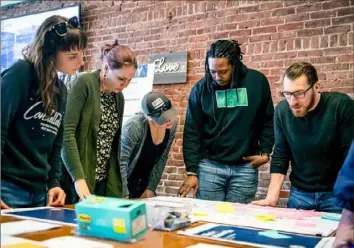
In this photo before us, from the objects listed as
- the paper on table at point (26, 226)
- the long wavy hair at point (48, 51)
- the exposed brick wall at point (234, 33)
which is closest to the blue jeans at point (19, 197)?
the paper on table at point (26, 226)

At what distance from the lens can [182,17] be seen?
155 inches

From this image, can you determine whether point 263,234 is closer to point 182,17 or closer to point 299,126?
point 299,126

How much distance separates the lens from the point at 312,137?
2.01 m

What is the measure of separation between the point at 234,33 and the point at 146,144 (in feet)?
5.86

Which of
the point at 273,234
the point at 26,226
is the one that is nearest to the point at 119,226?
the point at 26,226

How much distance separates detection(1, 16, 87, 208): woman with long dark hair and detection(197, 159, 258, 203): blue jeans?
0.97 metres

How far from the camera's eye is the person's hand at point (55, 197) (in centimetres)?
167

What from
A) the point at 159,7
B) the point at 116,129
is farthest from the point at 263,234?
the point at 159,7

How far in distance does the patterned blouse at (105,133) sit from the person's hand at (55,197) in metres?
0.32

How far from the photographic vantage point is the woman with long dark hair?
50.0 inches

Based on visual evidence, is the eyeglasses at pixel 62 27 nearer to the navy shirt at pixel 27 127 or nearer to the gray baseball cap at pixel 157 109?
the navy shirt at pixel 27 127

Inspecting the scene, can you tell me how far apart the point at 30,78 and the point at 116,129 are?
740mm

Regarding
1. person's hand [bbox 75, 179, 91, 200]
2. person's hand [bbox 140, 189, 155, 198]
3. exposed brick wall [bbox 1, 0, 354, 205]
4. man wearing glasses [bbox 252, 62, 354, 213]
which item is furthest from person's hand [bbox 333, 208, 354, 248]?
exposed brick wall [bbox 1, 0, 354, 205]

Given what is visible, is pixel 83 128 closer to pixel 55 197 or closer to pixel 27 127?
pixel 55 197
